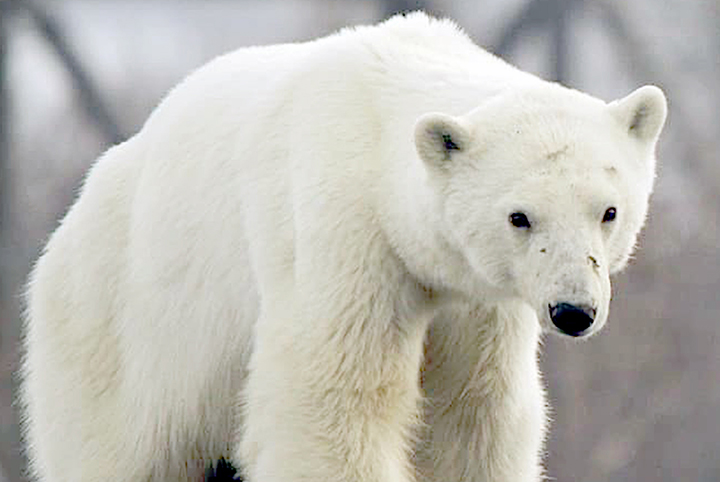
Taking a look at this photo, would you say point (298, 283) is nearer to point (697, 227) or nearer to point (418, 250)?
point (418, 250)

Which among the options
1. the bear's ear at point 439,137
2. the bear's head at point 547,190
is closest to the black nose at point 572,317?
the bear's head at point 547,190

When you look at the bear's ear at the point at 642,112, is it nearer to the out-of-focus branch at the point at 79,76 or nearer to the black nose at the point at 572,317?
the black nose at the point at 572,317

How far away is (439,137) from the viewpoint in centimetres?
379

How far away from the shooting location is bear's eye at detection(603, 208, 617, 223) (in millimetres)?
3699

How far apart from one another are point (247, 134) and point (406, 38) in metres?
0.38

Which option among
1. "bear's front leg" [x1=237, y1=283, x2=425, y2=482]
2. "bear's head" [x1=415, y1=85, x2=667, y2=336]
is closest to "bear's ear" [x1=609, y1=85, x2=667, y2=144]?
"bear's head" [x1=415, y1=85, x2=667, y2=336]

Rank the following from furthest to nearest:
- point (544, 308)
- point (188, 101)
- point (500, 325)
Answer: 1. point (188, 101)
2. point (500, 325)
3. point (544, 308)

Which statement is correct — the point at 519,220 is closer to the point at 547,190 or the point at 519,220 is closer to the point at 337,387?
the point at 547,190

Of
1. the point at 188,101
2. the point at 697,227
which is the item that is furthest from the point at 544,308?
the point at 697,227

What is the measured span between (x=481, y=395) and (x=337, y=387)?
0.38 meters

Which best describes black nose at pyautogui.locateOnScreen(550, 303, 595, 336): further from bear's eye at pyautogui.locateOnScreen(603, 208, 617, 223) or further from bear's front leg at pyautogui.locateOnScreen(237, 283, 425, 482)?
bear's front leg at pyautogui.locateOnScreen(237, 283, 425, 482)

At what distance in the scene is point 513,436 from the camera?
4.35 meters

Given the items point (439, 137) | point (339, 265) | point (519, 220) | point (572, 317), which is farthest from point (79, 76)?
point (572, 317)

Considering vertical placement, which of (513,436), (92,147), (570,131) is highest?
(570,131)
